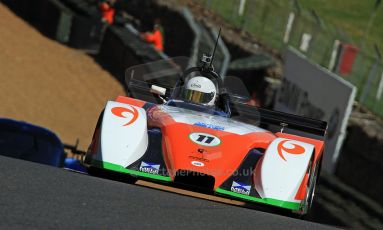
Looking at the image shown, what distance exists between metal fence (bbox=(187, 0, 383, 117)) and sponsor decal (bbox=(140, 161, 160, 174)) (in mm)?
9595

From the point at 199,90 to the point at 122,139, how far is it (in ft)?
6.55

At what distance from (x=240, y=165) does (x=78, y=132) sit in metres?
10.0

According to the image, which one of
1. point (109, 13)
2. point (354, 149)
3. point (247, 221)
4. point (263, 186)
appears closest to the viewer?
point (247, 221)

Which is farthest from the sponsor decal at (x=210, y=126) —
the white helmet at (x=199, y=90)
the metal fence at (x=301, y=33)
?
the metal fence at (x=301, y=33)

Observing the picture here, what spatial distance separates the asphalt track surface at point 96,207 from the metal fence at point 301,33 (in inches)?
427

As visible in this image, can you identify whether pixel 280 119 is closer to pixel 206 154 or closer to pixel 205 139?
pixel 205 139

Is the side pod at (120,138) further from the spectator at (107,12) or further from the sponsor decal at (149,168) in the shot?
the spectator at (107,12)

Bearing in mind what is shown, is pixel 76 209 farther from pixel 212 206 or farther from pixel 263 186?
pixel 263 186

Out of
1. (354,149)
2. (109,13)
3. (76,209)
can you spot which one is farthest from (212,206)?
(109,13)

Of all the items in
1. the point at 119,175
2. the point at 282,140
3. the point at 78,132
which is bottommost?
the point at 78,132

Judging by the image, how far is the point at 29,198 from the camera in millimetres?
6715

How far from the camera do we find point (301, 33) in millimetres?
→ 21234

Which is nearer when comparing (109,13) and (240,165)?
(240,165)

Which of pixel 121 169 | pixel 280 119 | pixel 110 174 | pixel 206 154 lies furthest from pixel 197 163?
pixel 280 119
